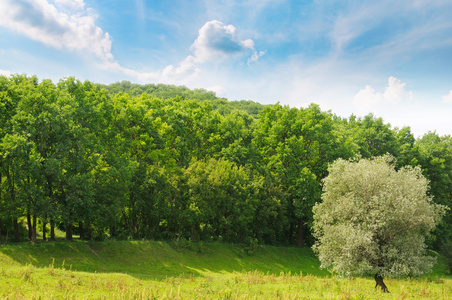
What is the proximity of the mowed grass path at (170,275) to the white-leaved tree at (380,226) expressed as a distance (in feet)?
7.55

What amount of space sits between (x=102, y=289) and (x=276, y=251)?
31.9 m

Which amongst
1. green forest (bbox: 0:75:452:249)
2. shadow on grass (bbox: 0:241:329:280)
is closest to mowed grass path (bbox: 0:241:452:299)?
shadow on grass (bbox: 0:241:329:280)

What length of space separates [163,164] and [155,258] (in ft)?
47.8

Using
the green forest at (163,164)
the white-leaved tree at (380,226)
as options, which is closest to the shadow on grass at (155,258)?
the green forest at (163,164)

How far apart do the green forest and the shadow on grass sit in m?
2.72

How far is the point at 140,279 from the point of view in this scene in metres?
25.7

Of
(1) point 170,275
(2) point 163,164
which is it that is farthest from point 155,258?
(2) point 163,164

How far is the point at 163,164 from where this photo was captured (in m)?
45.7

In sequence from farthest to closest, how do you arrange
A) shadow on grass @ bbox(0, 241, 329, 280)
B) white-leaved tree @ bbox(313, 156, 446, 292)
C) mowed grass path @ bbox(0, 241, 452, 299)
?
shadow on grass @ bbox(0, 241, 329, 280)
white-leaved tree @ bbox(313, 156, 446, 292)
mowed grass path @ bbox(0, 241, 452, 299)

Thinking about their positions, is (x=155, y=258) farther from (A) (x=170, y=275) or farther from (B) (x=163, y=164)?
(B) (x=163, y=164)

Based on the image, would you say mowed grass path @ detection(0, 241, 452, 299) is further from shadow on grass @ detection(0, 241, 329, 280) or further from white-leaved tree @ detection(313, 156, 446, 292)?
white-leaved tree @ detection(313, 156, 446, 292)

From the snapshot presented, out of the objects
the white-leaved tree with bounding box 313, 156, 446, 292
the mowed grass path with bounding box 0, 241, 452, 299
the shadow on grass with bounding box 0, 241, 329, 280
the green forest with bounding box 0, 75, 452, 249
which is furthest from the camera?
the green forest with bounding box 0, 75, 452, 249

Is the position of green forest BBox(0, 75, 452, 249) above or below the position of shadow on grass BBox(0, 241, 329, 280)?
above

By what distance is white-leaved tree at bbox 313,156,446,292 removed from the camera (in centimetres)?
2503
